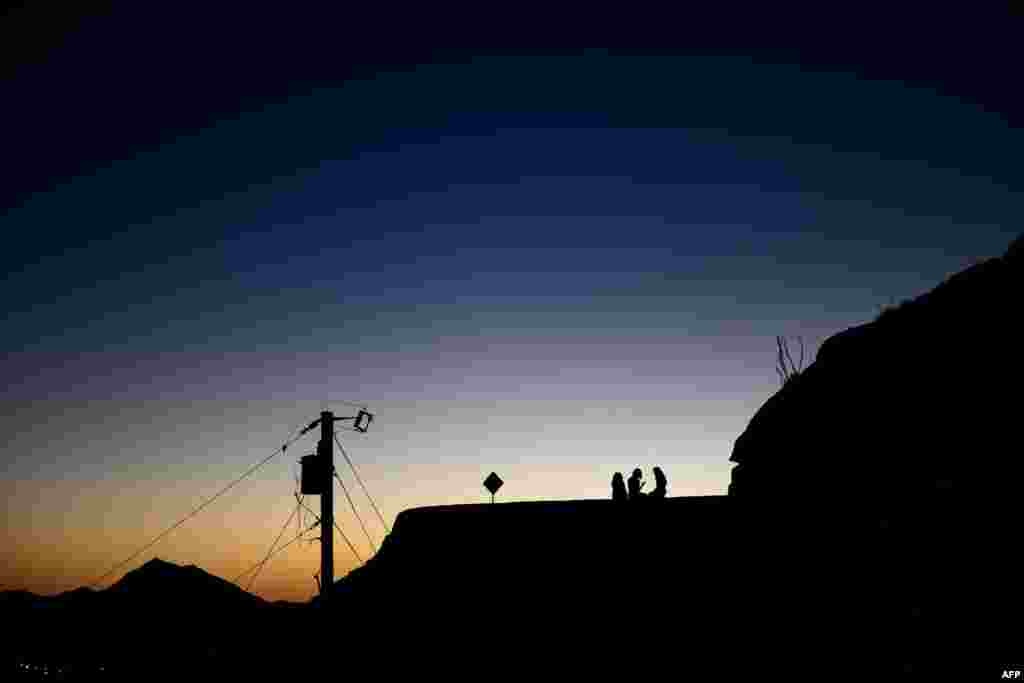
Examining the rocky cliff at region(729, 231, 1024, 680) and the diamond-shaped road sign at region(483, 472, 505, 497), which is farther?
the diamond-shaped road sign at region(483, 472, 505, 497)

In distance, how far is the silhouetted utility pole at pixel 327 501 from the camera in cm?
3306

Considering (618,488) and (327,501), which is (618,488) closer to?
(618,488)

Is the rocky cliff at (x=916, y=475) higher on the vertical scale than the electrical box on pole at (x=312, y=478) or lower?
lower

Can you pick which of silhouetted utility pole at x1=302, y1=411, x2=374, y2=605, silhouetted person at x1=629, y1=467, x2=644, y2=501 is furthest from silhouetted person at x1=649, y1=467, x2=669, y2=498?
silhouetted utility pole at x1=302, y1=411, x2=374, y2=605

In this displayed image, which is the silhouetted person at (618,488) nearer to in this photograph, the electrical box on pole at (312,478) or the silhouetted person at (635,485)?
the silhouetted person at (635,485)

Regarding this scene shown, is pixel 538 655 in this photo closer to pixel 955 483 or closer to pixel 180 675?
pixel 955 483

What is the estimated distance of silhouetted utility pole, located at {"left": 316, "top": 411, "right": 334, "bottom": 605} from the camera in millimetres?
33062

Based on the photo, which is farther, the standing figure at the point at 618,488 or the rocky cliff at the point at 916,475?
the standing figure at the point at 618,488

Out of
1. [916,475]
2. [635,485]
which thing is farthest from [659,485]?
[916,475]

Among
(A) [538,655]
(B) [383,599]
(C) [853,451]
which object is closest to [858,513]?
(C) [853,451]

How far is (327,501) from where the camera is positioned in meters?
34.2

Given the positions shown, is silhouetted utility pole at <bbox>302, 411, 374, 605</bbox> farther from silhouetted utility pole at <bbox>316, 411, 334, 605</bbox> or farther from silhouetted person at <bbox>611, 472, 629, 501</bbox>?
silhouetted person at <bbox>611, 472, 629, 501</bbox>

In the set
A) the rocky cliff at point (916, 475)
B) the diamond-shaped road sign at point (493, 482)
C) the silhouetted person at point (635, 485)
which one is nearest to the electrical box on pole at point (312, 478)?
the diamond-shaped road sign at point (493, 482)

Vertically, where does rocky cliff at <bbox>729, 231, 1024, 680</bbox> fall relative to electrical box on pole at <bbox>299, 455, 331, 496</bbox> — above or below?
below
